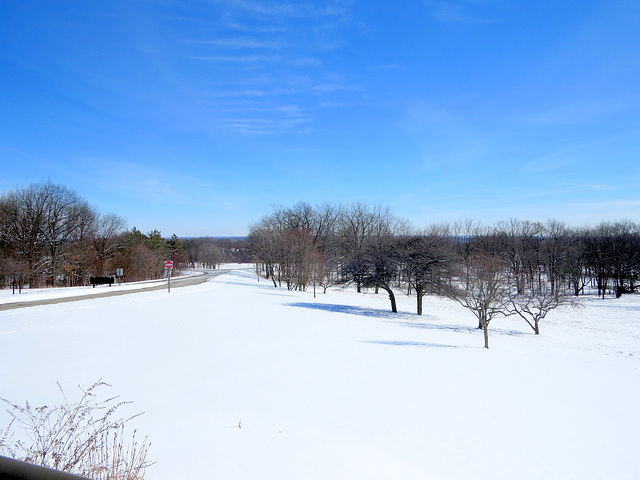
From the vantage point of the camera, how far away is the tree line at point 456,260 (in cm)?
2164

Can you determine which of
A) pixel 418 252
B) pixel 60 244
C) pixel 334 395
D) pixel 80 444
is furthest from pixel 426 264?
pixel 60 244

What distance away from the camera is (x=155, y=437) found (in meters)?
5.88

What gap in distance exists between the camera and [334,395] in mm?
8195

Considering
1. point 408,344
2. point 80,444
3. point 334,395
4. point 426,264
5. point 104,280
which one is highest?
point 426,264

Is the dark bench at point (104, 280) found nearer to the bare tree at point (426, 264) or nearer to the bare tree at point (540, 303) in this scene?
the bare tree at point (426, 264)

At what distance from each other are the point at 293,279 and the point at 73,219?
29219 millimetres

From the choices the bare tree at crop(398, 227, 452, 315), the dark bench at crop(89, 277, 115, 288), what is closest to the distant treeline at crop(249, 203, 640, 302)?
the bare tree at crop(398, 227, 452, 315)

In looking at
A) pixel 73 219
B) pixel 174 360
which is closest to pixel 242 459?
pixel 174 360

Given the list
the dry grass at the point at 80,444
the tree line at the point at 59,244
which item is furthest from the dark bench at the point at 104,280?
A: the dry grass at the point at 80,444

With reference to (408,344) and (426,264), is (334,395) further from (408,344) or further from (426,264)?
(426,264)

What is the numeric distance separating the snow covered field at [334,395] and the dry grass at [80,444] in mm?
A: 366

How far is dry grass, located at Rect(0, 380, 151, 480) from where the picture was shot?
412 centimetres

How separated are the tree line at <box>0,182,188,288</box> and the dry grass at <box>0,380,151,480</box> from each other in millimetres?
33695

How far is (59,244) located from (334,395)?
155 feet
